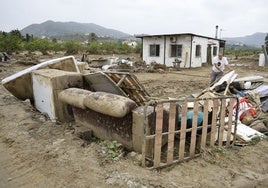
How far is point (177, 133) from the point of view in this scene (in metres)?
4.29

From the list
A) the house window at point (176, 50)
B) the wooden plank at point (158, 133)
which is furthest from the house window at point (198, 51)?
the wooden plank at point (158, 133)

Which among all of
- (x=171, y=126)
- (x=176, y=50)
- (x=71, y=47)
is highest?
(x=71, y=47)

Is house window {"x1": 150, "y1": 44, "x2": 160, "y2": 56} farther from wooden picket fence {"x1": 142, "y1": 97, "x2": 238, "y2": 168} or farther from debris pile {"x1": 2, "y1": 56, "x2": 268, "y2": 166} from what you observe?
wooden picket fence {"x1": 142, "y1": 97, "x2": 238, "y2": 168}

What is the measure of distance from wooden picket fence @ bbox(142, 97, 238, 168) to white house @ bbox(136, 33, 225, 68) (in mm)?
17154

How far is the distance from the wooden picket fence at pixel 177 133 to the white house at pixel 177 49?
56.3ft

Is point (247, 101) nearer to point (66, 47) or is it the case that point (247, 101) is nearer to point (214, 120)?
point (214, 120)

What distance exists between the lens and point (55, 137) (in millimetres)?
5023

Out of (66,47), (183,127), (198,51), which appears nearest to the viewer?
(183,127)

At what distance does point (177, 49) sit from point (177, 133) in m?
18.7

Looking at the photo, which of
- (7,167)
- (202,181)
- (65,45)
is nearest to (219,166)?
(202,181)

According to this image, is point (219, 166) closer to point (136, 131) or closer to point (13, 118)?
point (136, 131)

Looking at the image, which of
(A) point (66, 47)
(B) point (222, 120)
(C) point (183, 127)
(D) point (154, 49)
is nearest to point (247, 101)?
(B) point (222, 120)

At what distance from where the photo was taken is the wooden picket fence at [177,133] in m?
3.79

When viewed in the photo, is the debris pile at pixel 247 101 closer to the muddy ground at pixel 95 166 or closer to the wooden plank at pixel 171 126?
the muddy ground at pixel 95 166
